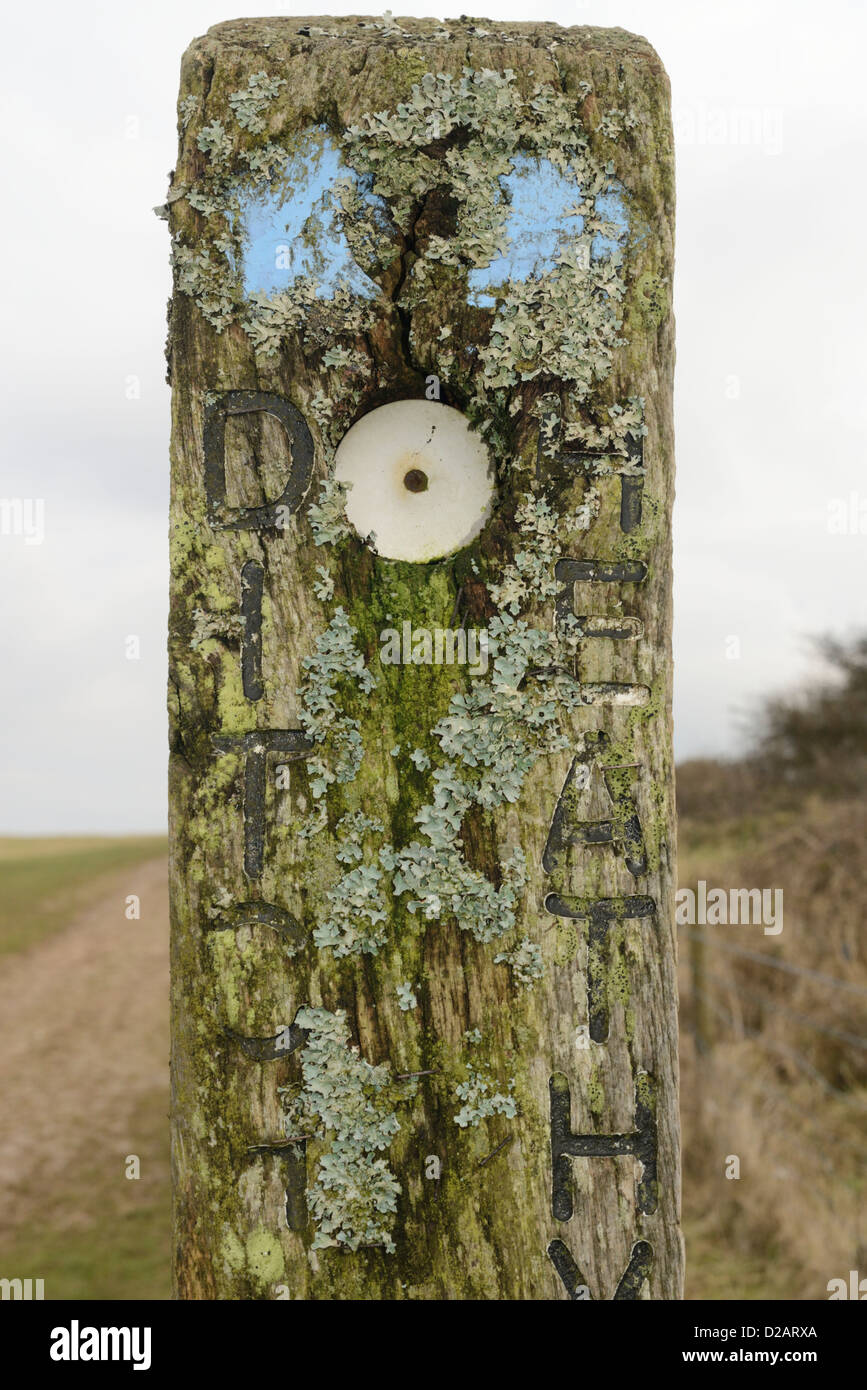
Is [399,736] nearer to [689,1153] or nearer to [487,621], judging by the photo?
[487,621]

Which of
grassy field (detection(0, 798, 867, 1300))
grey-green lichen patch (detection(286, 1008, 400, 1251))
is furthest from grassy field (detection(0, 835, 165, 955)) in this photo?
grey-green lichen patch (detection(286, 1008, 400, 1251))

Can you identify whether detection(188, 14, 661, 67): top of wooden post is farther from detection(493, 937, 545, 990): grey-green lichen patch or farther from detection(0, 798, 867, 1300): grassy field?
detection(0, 798, 867, 1300): grassy field

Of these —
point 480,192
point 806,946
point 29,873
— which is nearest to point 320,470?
point 480,192

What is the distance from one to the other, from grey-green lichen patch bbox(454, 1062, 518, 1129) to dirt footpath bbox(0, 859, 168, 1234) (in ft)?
18.7

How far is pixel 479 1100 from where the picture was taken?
170cm

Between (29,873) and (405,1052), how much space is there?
24721 millimetres

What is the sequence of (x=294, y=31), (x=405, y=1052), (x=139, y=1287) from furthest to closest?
(x=139, y=1287) → (x=294, y=31) → (x=405, y=1052)

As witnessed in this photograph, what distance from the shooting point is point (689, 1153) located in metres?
5.30

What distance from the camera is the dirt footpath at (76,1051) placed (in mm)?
7527

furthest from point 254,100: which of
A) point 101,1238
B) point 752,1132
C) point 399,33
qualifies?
point 101,1238

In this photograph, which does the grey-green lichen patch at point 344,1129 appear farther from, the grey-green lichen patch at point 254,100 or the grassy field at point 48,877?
the grassy field at point 48,877

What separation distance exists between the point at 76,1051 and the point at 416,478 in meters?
10.8

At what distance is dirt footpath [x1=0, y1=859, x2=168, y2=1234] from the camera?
24.7 ft

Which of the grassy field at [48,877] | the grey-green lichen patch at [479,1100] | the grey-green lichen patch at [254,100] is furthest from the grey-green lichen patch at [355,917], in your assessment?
the grassy field at [48,877]
